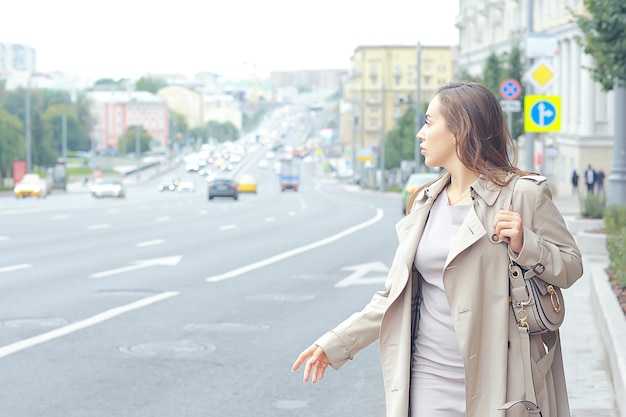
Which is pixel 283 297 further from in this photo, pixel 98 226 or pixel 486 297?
pixel 98 226

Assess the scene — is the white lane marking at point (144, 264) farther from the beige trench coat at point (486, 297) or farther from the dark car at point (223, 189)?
the dark car at point (223, 189)

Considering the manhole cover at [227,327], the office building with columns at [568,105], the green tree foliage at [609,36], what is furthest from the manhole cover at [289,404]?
the office building with columns at [568,105]

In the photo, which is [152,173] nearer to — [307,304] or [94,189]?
[94,189]

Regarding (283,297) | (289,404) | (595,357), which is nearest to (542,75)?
(283,297)

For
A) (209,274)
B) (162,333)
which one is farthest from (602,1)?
(162,333)

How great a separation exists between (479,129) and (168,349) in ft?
23.2


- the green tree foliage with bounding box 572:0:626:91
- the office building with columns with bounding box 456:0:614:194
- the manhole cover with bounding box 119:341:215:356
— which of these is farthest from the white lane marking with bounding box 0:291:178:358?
the office building with columns with bounding box 456:0:614:194

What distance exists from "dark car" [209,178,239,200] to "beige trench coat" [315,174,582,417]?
201 feet

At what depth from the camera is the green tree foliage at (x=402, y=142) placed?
104 m

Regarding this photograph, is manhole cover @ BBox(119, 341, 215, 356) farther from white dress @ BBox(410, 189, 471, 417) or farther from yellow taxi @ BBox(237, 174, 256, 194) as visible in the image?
yellow taxi @ BBox(237, 174, 256, 194)

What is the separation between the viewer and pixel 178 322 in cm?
1277

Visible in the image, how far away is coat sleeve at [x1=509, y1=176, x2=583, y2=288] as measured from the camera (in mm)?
4020

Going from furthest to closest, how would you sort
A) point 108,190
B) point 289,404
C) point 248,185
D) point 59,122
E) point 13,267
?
point 59,122, point 248,185, point 108,190, point 13,267, point 289,404

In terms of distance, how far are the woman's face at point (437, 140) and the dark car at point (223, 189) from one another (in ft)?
201
